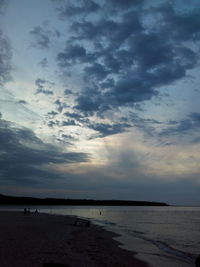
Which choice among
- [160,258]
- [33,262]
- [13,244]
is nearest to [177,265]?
[160,258]

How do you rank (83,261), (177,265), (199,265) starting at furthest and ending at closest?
(177,265)
(83,261)
(199,265)

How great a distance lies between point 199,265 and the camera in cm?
1188

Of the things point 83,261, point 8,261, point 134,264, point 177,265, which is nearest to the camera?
point 8,261

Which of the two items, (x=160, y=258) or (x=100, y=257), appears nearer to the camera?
(x=100, y=257)

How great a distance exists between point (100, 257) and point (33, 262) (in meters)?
5.43

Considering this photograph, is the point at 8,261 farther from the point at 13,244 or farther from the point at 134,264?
the point at 134,264

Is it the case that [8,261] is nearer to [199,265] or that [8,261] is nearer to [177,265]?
→ [199,265]

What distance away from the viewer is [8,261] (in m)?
13.5

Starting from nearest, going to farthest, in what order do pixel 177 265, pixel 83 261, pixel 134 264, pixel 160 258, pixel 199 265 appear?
1. pixel 199 265
2. pixel 83 261
3. pixel 134 264
4. pixel 177 265
5. pixel 160 258

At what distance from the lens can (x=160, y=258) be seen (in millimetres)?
20547

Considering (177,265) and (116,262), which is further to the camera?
(177,265)

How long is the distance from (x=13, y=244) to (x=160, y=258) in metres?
10.4

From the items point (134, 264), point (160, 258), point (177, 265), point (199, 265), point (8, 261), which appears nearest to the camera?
point (199, 265)

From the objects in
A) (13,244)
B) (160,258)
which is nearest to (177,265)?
(160,258)
